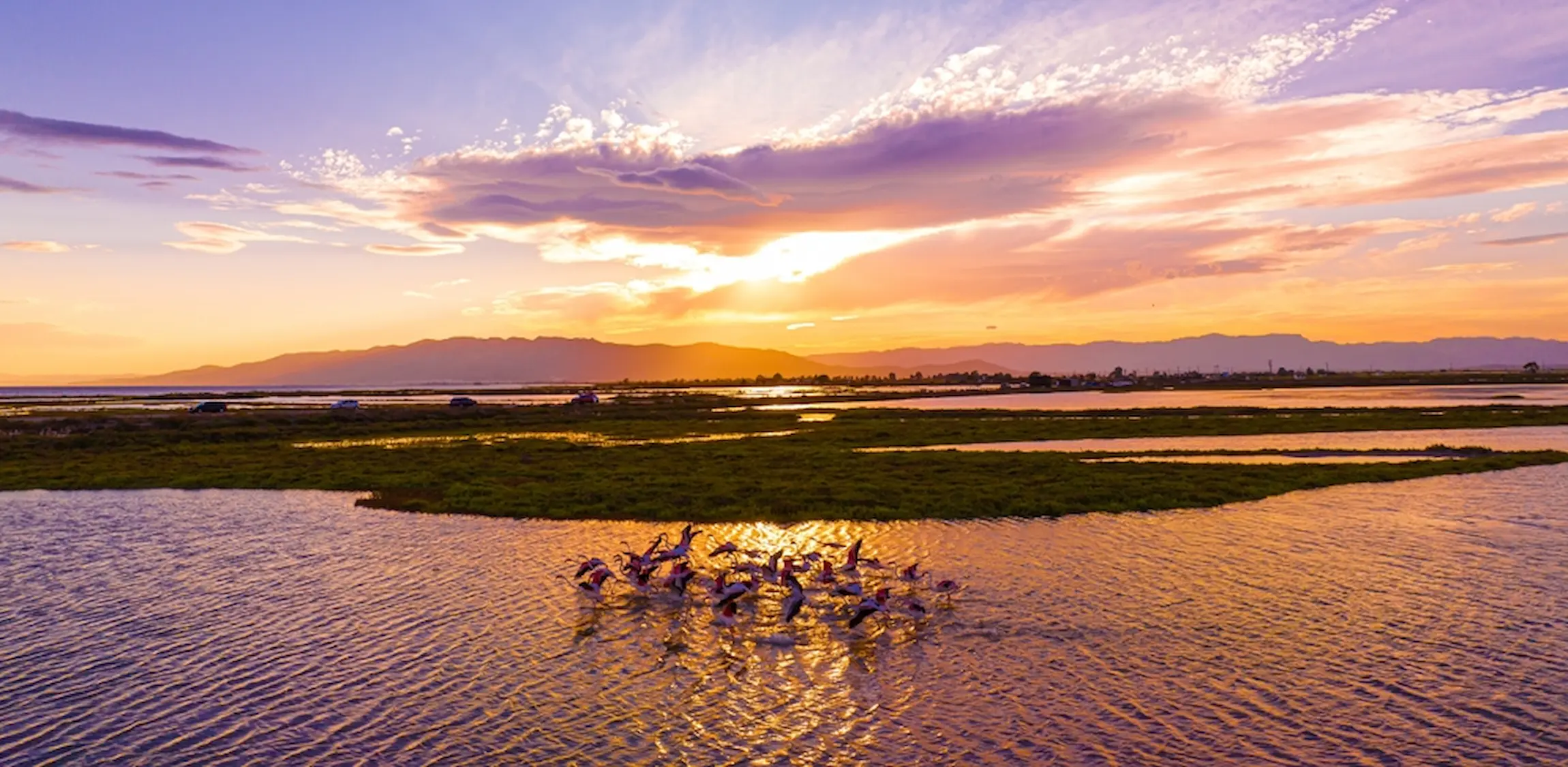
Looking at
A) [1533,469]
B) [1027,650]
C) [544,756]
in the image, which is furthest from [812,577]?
[1533,469]

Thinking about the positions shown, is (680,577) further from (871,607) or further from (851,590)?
(871,607)

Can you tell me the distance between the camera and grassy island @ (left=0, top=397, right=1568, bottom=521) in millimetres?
34031

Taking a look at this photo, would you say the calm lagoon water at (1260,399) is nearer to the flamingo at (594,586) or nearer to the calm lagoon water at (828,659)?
the calm lagoon water at (828,659)

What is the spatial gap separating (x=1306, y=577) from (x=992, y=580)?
23.3ft

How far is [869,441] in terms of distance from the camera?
199ft

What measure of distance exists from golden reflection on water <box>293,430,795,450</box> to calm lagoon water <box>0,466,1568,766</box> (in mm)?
36039

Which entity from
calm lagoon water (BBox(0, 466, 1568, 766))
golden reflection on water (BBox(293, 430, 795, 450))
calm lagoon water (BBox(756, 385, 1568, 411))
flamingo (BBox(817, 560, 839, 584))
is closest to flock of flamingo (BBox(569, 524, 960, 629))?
flamingo (BBox(817, 560, 839, 584))

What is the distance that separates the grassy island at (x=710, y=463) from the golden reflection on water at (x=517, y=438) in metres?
0.41

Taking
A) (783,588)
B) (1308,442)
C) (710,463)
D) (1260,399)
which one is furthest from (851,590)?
(1260,399)

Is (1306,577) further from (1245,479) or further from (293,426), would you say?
(293,426)

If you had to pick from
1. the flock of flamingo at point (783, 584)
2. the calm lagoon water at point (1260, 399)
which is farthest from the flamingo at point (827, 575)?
the calm lagoon water at point (1260, 399)

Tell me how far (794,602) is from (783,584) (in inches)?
83.5

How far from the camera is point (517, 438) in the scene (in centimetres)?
6800

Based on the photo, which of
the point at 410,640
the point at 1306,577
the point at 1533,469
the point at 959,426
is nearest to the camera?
the point at 410,640
